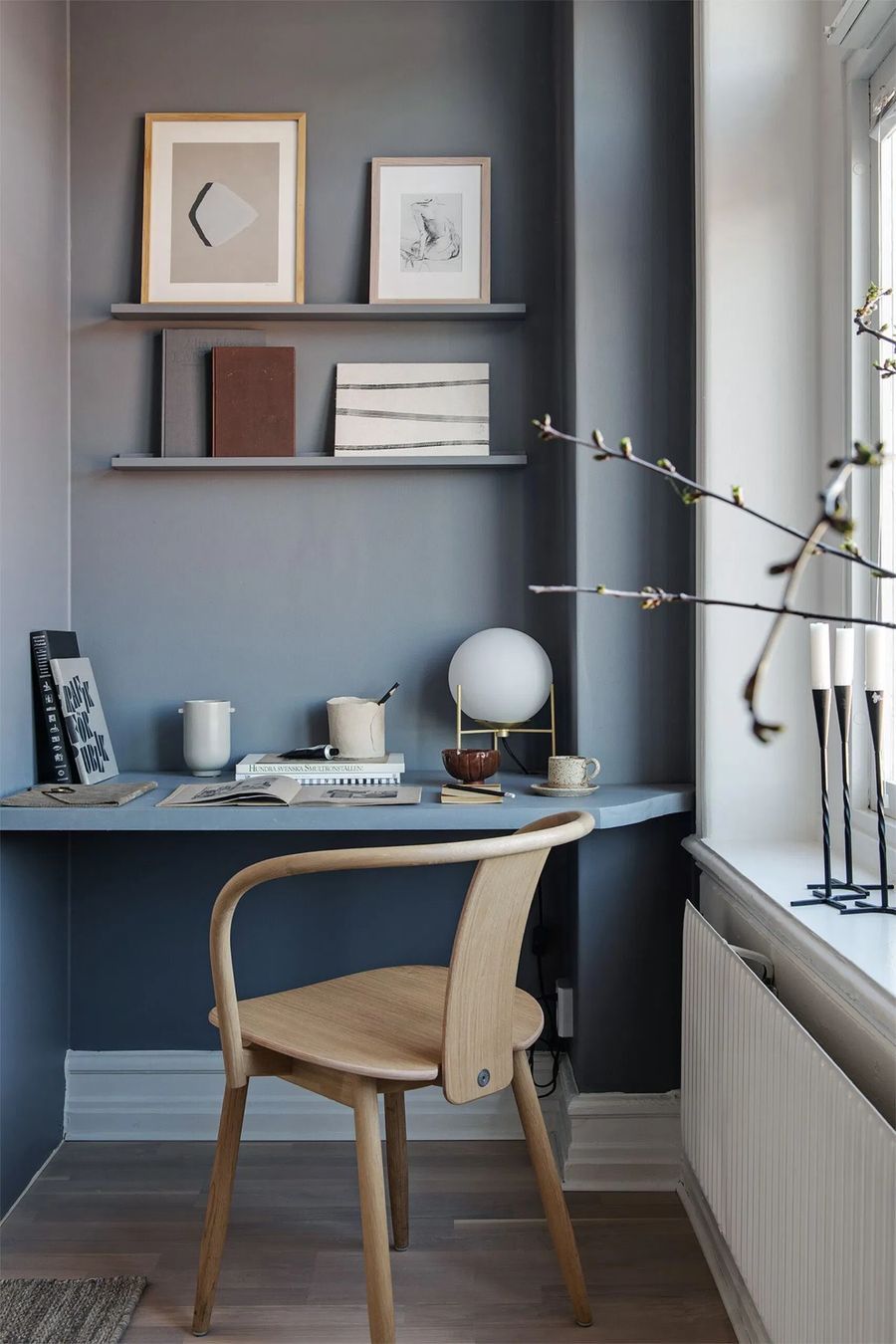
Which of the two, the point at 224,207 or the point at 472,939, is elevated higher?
the point at 224,207

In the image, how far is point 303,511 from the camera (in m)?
2.40

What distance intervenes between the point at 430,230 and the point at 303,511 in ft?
2.29

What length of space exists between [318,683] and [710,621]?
915 mm

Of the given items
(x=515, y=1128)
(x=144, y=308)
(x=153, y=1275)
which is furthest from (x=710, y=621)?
(x=153, y=1275)

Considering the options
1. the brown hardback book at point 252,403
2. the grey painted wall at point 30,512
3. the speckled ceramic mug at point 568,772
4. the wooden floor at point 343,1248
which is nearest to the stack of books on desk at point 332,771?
the speckled ceramic mug at point 568,772

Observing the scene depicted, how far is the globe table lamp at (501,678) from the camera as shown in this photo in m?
2.18

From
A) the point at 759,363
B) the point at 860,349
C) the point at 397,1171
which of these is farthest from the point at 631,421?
the point at 397,1171

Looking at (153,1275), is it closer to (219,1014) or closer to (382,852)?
(219,1014)

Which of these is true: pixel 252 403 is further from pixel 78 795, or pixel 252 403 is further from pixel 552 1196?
pixel 552 1196

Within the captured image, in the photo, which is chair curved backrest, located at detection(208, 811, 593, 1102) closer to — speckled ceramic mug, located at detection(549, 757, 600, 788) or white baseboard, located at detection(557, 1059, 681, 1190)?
speckled ceramic mug, located at detection(549, 757, 600, 788)

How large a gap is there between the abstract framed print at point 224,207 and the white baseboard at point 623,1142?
1.87 meters

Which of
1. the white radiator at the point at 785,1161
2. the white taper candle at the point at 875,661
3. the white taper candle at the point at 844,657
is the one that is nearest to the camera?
the white radiator at the point at 785,1161

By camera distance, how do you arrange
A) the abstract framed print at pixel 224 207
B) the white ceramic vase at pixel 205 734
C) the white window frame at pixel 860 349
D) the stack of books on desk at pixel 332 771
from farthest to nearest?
1. the abstract framed print at pixel 224 207
2. the white ceramic vase at pixel 205 734
3. the stack of books on desk at pixel 332 771
4. the white window frame at pixel 860 349

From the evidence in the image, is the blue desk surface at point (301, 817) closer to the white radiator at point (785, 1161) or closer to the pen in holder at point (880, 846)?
the white radiator at point (785, 1161)
